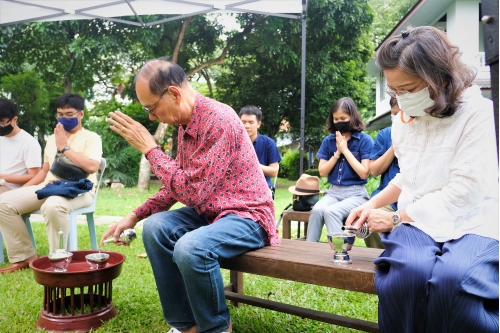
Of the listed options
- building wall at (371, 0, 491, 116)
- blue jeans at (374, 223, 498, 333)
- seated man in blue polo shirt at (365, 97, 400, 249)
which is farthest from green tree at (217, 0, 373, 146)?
blue jeans at (374, 223, 498, 333)

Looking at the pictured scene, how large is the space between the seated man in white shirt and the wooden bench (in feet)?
10.2

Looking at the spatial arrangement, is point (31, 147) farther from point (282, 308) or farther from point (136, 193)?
point (136, 193)

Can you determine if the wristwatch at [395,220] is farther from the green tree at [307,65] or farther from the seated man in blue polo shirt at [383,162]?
the green tree at [307,65]

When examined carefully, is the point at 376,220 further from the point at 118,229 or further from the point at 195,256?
the point at 118,229

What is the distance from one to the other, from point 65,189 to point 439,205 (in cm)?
333

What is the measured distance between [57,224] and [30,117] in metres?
10.4

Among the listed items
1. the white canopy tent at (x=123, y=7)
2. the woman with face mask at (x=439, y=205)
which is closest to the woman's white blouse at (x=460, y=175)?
the woman with face mask at (x=439, y=205)

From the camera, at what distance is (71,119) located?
4336 mm

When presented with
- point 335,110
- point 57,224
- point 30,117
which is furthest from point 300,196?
point 30,117

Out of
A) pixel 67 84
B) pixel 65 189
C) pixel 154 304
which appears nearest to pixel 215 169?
pixel 154 304

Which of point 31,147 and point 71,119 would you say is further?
point 31,147

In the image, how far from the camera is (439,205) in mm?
1852

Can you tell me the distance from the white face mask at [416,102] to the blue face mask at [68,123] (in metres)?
3.38

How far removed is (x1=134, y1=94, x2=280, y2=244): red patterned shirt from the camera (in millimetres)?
2271
